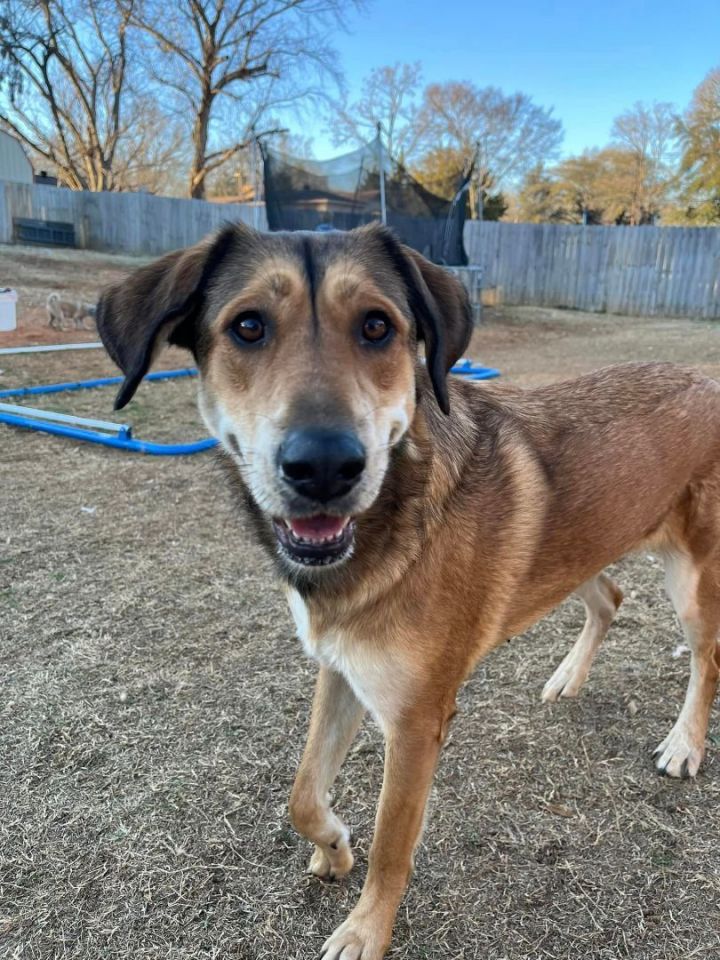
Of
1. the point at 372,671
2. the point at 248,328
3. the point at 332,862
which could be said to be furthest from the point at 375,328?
the point at 332,862

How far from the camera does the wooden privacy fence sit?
66.2ft

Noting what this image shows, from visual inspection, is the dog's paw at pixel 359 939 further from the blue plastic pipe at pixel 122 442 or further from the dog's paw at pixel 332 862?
the blue plastic pipe at pixel 122 442

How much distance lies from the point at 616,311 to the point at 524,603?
20.9 meters

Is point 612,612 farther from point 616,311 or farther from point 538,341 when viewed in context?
point 616,311

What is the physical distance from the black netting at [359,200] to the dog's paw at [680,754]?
13.1m

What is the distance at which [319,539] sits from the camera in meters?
1.86

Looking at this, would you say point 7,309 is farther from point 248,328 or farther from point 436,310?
point 436,310

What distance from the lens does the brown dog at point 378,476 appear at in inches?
73.2

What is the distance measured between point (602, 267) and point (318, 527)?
2178 cm

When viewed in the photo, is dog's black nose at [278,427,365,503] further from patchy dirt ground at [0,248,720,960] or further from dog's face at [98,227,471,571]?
patchy dirt ground at [0,248,720,960]

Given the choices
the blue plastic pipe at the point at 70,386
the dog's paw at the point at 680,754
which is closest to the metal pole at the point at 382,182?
the blue plastic pipe at the point at 70,386

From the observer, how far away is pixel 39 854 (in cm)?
235

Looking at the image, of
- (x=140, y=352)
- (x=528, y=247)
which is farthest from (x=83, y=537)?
(x=528, y=247)

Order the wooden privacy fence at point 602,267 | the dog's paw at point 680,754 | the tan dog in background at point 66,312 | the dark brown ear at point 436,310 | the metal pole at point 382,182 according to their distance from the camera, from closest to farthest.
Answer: the dark brown ear at point 436,310 < the dog's paw at point 680,754 < the tan dog in background at point 66,312 < the metal pole at point 382,182 < the wooden privacy fence at point 602,267
